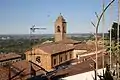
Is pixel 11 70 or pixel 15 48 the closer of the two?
pixel 11 70

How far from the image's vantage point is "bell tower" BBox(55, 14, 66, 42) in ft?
132

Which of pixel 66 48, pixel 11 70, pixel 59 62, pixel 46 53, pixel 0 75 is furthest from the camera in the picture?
pixel 66 48

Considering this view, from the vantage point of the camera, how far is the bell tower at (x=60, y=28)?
40.3 meters

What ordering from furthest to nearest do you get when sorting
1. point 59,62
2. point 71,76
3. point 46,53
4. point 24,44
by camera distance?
point 24,44, point 59,62, point 46,53, point 71,76

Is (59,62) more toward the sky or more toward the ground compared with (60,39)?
more toward the ground

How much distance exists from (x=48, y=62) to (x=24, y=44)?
72.5 ft

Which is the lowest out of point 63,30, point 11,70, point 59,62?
point 59,62

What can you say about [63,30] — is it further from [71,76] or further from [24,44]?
[71,76]

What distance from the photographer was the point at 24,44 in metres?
53.0

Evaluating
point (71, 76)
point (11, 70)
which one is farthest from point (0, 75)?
point (71, 76)

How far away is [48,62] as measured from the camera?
32.0 m

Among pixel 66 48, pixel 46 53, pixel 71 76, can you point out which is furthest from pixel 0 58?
pixel 71 76

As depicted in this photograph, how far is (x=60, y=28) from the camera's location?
133 ft

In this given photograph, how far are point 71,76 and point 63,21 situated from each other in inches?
1236
